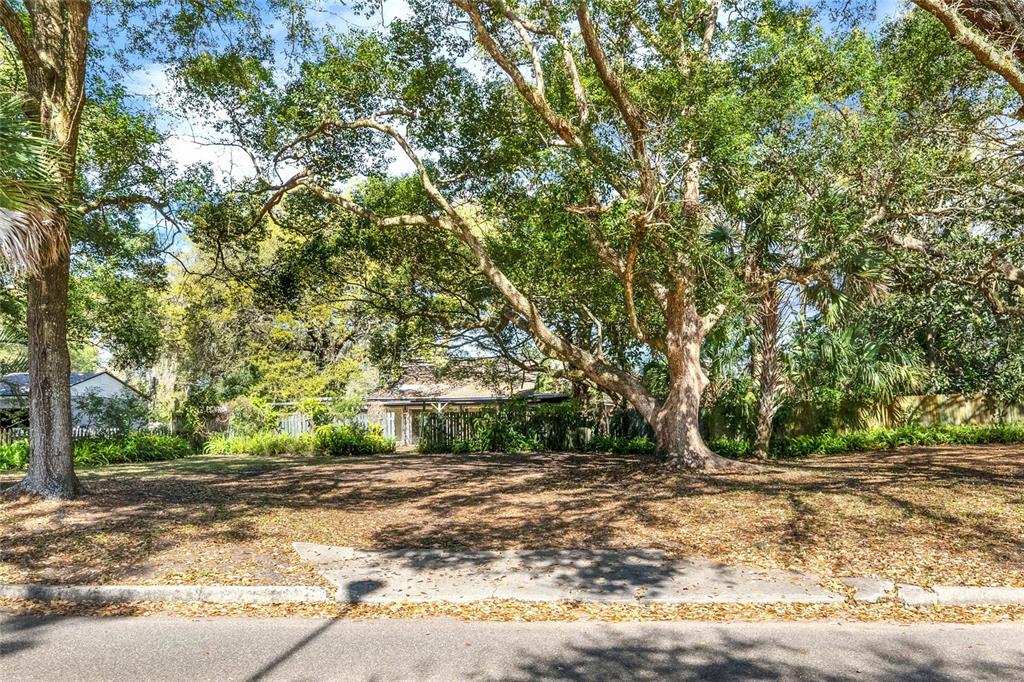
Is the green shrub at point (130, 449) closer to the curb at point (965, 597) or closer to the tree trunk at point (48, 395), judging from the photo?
the tree trunk at point (48, 395)

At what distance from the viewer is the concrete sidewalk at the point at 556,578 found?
5.98 metres

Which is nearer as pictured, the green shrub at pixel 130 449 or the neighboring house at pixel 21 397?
the green shrub at pixel 130 449

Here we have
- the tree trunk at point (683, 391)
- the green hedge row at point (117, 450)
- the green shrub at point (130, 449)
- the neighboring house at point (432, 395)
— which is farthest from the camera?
the neighboring house at point (432, 395)

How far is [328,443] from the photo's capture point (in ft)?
75.4

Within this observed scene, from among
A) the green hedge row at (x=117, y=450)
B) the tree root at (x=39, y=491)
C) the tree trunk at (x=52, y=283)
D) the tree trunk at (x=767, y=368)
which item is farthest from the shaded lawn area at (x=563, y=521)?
the green hedge row at (x=117, y=450)

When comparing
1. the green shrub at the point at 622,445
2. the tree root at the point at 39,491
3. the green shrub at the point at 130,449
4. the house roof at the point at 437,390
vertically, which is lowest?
the green shrub at the point at 622,445

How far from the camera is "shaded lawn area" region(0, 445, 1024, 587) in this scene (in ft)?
22.1

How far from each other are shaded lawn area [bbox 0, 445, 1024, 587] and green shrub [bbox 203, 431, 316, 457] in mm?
9523

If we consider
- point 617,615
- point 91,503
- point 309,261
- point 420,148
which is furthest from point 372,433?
point 617,615

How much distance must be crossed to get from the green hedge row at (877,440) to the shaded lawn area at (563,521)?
353cm

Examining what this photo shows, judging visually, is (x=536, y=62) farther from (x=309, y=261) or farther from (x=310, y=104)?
(x=309, y=261)

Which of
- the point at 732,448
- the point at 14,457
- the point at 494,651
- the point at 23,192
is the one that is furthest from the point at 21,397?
the point at 494,651

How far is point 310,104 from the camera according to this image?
12695mm

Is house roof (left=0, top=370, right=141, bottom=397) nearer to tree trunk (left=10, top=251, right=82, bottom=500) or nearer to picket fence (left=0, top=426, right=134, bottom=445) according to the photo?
picket fence (left=0, top=426, right=134, bottom=445)
